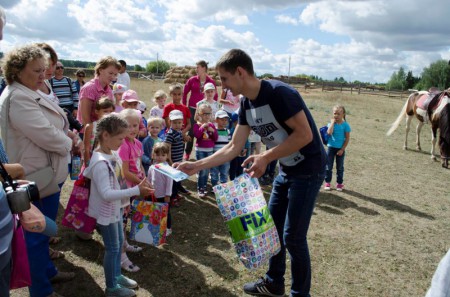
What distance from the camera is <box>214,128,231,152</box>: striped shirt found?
19.0 ft

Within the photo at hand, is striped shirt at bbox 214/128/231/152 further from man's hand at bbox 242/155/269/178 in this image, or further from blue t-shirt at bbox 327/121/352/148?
man's hand at bbox 242/155/269/178

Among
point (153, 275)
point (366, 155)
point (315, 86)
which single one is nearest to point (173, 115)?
point (153, 275)

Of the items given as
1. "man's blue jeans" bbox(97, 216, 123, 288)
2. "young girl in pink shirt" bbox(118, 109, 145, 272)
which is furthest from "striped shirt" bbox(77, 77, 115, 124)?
"man's blue jeans" bbox(97, 216, 123, 288)

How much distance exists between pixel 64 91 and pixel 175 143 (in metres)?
2.30

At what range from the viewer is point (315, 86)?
43.8 meters

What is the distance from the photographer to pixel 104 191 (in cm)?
276

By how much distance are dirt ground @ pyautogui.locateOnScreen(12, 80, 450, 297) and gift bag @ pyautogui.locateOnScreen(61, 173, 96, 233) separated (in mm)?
571

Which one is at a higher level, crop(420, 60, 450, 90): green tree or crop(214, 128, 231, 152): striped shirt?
crop(420, 60, 450, 90): green tree

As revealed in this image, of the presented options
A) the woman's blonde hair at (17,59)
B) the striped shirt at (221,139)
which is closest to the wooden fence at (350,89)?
the striped shirt at (221,139)

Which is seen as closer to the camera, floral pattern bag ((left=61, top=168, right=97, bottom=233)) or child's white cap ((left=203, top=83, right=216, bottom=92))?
floral pattern bag ((left=61, top=168, right=97, bottom=233))

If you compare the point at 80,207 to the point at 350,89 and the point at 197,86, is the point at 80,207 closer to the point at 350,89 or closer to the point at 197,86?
the point at 197,86

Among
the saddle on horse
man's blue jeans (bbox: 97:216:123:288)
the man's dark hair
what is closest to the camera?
the man's dark hair

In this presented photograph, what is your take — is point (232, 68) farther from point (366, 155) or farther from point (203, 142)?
point (366, 155)

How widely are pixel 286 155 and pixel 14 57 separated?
210cm
